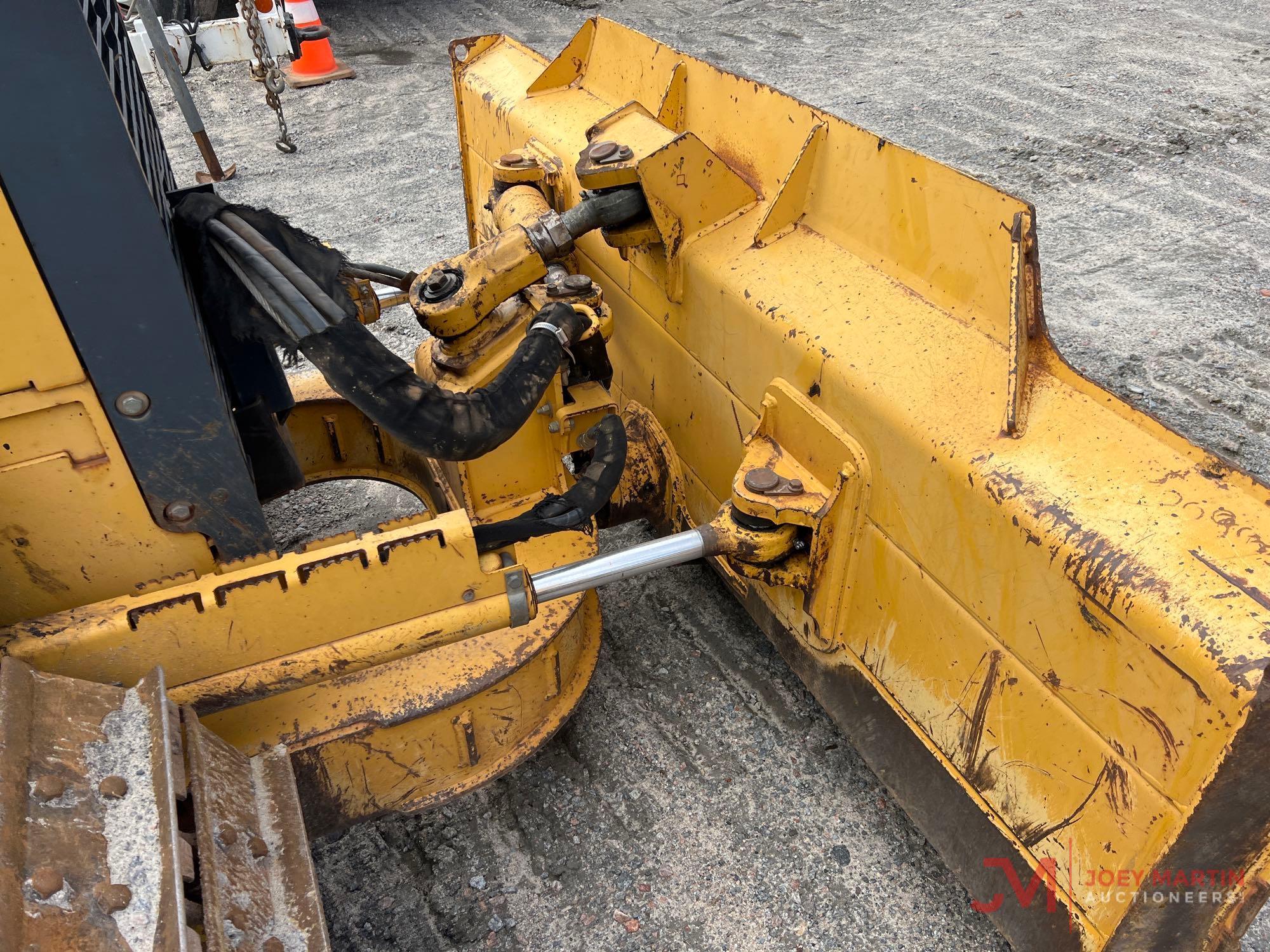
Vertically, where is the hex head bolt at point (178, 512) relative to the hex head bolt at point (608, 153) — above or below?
below

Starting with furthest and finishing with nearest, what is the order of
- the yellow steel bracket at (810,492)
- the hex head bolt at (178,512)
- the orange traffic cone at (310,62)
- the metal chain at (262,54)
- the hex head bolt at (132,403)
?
the orange traffic cone at (310,62) → the metal chain at (262,54) → the yellow steel bracket at (810,492) → the hex head bolt at (178,512) → the hex head bolt at (132,403)

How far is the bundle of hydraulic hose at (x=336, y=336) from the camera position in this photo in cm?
151

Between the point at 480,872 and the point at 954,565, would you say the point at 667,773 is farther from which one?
the point at 954,565

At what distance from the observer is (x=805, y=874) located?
2045 millimetres

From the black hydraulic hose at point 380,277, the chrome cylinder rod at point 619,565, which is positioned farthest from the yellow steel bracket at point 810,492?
the black hydraulic hose at point 380,277

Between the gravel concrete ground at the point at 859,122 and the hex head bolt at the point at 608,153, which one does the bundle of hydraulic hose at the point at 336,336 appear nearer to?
the hex head bolt at the point at 608,153

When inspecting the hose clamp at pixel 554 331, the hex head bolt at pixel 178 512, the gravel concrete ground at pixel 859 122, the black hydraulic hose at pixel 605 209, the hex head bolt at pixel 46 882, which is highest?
the black hydraulic hose at pixel 605 209

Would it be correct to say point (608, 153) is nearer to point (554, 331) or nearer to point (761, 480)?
point (554, 331)

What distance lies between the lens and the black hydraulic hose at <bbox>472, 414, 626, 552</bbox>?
1.84 meters

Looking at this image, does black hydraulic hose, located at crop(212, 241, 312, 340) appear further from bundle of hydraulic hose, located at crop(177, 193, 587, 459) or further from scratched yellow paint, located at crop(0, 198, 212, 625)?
scratched yellow paint, located at crop(0, 198, 212, 625)

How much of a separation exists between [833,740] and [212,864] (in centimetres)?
155

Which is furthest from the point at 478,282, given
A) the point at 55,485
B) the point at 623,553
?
the point at 55,485

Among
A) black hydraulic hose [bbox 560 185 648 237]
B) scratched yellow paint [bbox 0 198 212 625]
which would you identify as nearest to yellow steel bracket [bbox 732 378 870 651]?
black hydraulic hose [bbox 560 185 648 237]

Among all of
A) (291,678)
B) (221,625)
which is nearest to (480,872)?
(291,678)
